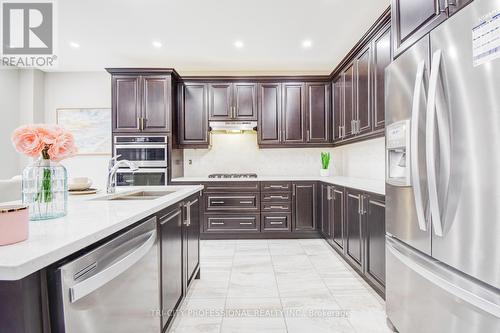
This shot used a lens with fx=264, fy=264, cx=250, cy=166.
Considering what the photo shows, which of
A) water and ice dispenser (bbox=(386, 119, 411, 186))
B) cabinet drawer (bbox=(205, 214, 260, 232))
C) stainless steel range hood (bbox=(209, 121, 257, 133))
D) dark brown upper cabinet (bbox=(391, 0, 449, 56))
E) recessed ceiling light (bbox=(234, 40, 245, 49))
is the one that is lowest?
cabinet drawer (bbox=(205, 214, 260, 232))

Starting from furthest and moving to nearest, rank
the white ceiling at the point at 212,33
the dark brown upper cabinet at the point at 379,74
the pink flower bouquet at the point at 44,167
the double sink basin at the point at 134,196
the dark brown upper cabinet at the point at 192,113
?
the dark brown upper cabinet at the point at 192,113, the white ceiling at the point at 212,33, the dark brown upper cabinet at the point at 379,74, the double sink basin at the point at 134,196, the pink flower bouquet at the point at 44,167

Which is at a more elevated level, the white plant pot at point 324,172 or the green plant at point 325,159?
the green plant at point 325,159

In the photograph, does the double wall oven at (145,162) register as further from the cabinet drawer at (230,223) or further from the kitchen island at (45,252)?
the kitchen island at (45,252)

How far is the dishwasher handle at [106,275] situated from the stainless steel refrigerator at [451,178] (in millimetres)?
1328

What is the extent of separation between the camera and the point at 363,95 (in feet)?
9.77

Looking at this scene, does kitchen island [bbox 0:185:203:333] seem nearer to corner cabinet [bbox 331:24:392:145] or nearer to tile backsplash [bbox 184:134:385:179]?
corner cabinet [bbox 331:24:392:145]

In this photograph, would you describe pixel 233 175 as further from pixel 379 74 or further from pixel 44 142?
pixel 44 142

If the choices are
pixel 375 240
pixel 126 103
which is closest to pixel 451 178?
pixel 375 240

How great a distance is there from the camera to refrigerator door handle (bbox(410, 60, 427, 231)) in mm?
1299

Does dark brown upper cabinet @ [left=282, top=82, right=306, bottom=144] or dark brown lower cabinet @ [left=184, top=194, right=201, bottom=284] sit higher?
dark brown upper cabinet @ [left=282, top=82, right=306, bottom=144]

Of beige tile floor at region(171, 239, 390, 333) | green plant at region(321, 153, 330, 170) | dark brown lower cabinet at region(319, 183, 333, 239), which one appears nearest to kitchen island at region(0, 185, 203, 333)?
beige tile floor at region(171, 239, 390, 333)

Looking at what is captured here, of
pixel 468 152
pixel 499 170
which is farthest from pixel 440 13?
pixel 499 170

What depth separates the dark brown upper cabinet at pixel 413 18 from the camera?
128 cm

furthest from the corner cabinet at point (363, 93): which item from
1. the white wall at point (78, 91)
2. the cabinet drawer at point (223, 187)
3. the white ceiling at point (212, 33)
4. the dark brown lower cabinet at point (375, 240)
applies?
the white wall at point (78, 91)
